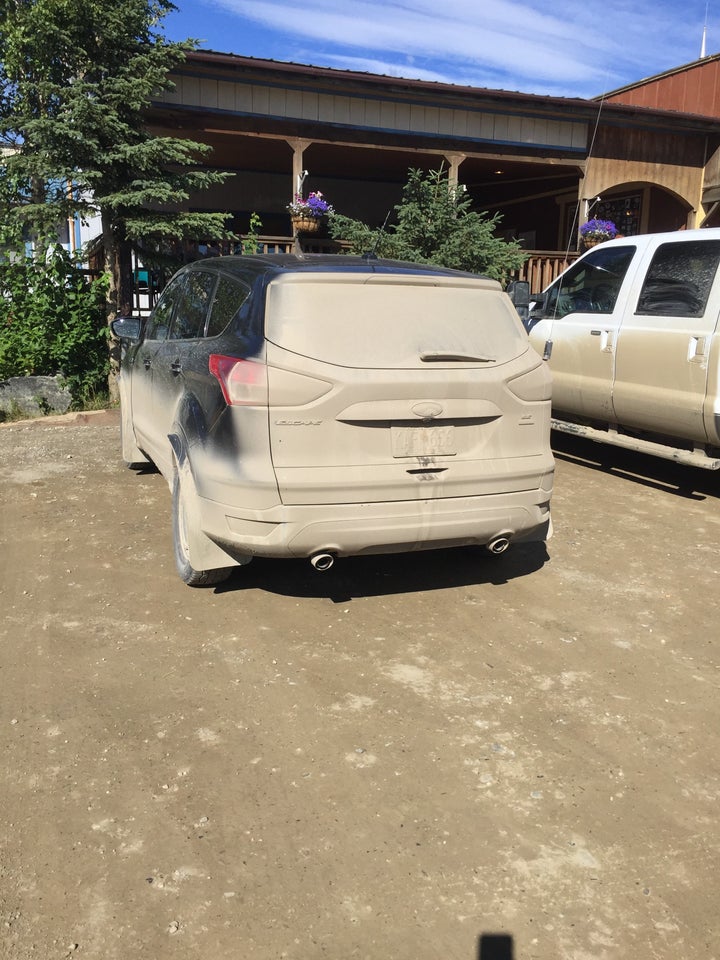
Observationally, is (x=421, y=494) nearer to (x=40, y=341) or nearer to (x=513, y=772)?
(x=513, y=772)

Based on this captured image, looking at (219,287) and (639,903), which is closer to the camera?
(639,903)

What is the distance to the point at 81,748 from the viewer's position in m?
3.03

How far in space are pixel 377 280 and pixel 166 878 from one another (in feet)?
8.93

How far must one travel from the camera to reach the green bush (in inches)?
380

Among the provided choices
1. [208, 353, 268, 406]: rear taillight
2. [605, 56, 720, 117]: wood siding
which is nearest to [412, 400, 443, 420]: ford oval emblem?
[208, 353, 268, 406]: rear taillight

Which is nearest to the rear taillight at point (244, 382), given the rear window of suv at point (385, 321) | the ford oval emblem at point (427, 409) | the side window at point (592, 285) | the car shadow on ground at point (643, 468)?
the rear window of suv at point (385, 321)

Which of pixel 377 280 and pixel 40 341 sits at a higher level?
pixel 377 280

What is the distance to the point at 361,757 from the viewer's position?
301 cm

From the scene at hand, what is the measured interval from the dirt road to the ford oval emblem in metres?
1.09

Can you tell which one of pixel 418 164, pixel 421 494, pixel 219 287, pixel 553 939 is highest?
pixel 418 164

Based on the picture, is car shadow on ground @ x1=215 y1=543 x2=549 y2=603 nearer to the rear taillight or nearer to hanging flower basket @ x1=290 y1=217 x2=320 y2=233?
the rear taillight

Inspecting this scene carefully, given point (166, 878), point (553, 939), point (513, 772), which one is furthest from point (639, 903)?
point (166, 878)

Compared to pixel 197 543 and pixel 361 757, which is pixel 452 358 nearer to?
pixel 197 543

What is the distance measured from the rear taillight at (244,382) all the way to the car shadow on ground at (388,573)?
1.30m
